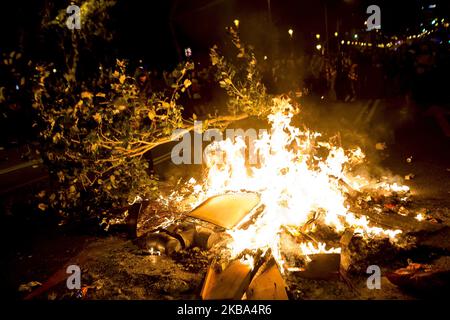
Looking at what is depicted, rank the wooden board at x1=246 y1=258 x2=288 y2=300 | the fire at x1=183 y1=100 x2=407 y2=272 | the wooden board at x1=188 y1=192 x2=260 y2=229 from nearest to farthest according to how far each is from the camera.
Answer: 1. the wooden board at x1=246 y1=258 x2=288 y2=300
2. the fire at x1=183 y1=100 x2=407 y2=272
3. the wooden board at x1=188 y1=192 x2=260 y2=229

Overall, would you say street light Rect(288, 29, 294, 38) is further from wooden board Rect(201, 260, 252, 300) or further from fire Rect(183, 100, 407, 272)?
wooden board Rect(201, 260, 252, 300)

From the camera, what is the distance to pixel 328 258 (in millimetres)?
4199

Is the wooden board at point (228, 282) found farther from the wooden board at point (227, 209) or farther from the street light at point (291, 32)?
the street light at point (291, 32)

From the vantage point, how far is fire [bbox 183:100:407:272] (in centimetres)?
514

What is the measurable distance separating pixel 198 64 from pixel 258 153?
13.8 meters

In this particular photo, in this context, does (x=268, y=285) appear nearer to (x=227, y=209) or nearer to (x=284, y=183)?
(x=227, y=209)

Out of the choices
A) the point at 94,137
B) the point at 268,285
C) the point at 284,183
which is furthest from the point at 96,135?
the point at 268,285

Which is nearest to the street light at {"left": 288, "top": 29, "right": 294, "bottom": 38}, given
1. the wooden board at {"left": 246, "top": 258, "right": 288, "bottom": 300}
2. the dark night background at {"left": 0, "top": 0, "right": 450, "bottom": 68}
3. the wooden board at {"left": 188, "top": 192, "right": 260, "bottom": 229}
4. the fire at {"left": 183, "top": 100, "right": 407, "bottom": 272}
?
the dark night background at {"left": 0, "top": 0, "right": 450, "bottom": 68}

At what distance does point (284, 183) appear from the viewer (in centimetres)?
619

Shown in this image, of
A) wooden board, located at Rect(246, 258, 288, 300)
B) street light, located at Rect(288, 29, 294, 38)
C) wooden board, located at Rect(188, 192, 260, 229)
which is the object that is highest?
street light, located at Rect(288, 29, 294, 38)

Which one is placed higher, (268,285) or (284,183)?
(284,183)

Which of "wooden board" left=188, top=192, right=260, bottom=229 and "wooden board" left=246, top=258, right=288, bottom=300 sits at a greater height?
"wooden board" left=188, top=192, right=260, bottom=229

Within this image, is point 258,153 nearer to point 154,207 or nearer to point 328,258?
point 154,207
